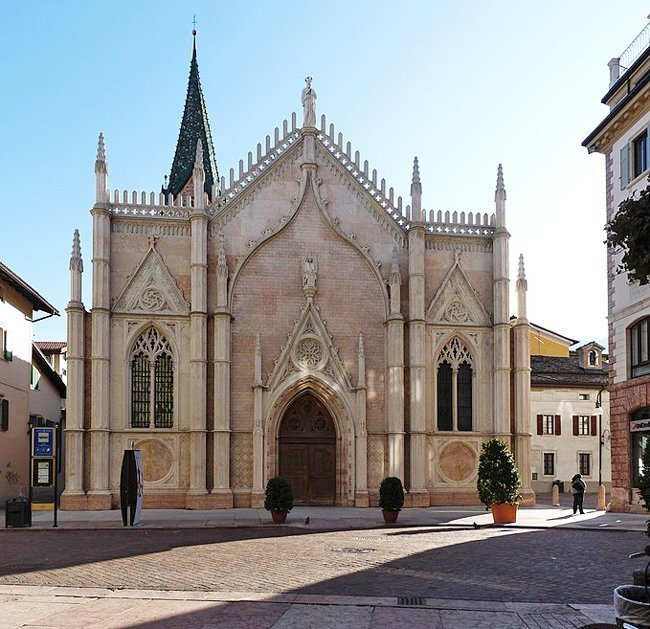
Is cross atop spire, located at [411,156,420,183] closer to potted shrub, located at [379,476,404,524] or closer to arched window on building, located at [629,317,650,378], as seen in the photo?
arched window on building, located at [629,317,650,378]

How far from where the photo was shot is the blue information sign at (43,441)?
26.8m

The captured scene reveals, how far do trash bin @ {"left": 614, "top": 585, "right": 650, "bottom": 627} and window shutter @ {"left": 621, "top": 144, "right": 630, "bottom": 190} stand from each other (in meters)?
26.1

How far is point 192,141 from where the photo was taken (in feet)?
156

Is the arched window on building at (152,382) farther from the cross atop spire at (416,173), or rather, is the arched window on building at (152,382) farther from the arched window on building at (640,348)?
the arched window on building at (640,348)

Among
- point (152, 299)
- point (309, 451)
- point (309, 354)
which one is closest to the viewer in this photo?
point (152, 299)

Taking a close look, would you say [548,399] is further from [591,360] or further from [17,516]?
[17,516]

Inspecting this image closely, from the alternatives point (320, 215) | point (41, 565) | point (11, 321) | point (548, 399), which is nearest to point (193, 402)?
point (320, 215)

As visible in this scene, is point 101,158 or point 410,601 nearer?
point 410,601

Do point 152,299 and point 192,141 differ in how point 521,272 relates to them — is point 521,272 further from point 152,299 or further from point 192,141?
point 192,141

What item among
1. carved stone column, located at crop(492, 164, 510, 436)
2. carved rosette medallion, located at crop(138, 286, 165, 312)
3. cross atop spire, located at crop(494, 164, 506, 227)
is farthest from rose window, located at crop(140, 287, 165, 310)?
cross atop spire, located at crop(494, 164, 506, 227)

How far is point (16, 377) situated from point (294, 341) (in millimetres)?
14561

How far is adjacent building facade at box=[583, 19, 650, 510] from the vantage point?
94.0ft

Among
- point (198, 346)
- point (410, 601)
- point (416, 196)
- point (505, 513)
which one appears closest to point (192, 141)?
point (416, 196)

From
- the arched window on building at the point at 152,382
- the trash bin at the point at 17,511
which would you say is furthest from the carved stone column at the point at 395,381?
the trash bin at the point at 17,511
